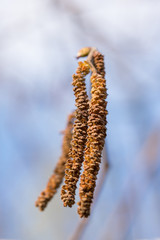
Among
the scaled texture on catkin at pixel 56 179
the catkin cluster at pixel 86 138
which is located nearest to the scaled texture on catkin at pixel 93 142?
the catkin cluster at pixel 86 138

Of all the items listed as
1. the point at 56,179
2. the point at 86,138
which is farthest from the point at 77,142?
the point at 56,179

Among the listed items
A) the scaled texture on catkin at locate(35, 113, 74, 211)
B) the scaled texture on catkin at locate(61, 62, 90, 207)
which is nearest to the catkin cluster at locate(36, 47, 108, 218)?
the scaled texture on catkin at locate(61, 62, 90, 207)

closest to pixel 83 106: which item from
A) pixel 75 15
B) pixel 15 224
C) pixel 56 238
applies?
pixel 75 15

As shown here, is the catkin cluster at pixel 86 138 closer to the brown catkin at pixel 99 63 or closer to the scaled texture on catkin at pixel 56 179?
the brown catkin at pixel 99 63

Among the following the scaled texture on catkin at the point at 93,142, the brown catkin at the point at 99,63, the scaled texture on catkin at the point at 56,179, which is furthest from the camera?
the scaled texture on catkin at the point at 56,179

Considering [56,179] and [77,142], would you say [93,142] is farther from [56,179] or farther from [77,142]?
[56,179]

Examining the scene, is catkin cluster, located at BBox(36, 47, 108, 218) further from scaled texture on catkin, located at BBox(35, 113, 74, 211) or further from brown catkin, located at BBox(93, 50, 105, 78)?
scaled texture on catkin, located at BBox(35, 113, 74, 211)
